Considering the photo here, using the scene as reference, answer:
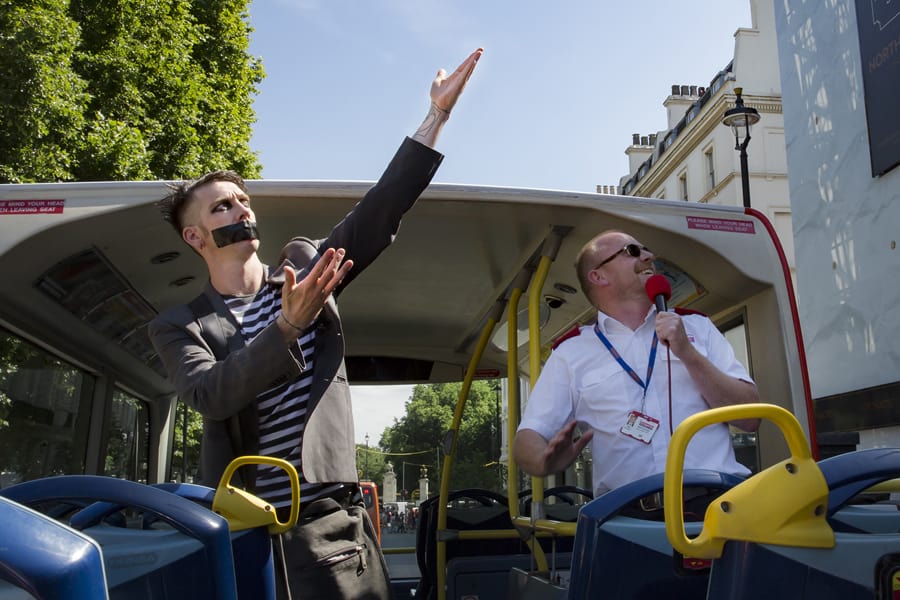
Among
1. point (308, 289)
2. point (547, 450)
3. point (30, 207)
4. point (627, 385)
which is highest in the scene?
point (30, 207)

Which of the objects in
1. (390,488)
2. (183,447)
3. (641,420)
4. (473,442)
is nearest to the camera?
(641,420)

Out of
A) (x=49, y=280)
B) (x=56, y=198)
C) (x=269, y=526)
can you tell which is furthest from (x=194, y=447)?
(x=269, y=526)

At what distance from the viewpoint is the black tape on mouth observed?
108 inches

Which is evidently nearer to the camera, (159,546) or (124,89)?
(159,546)

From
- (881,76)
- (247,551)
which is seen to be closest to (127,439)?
(247,551)

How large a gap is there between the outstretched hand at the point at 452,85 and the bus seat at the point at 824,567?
1852 mm

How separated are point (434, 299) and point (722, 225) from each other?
2.27 meters

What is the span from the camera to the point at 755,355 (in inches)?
147

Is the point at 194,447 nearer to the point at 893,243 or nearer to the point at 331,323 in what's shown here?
the point at 331,323

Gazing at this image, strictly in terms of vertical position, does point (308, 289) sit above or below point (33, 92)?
below

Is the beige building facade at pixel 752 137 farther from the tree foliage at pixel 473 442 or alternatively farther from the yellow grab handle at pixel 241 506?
the yellow grab handle at pixel 241 506

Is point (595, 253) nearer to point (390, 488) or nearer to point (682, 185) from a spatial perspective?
point (390, 488)

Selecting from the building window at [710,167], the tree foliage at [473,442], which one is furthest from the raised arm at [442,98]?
the building window at [710,167]

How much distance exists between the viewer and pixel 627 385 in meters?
3.14
